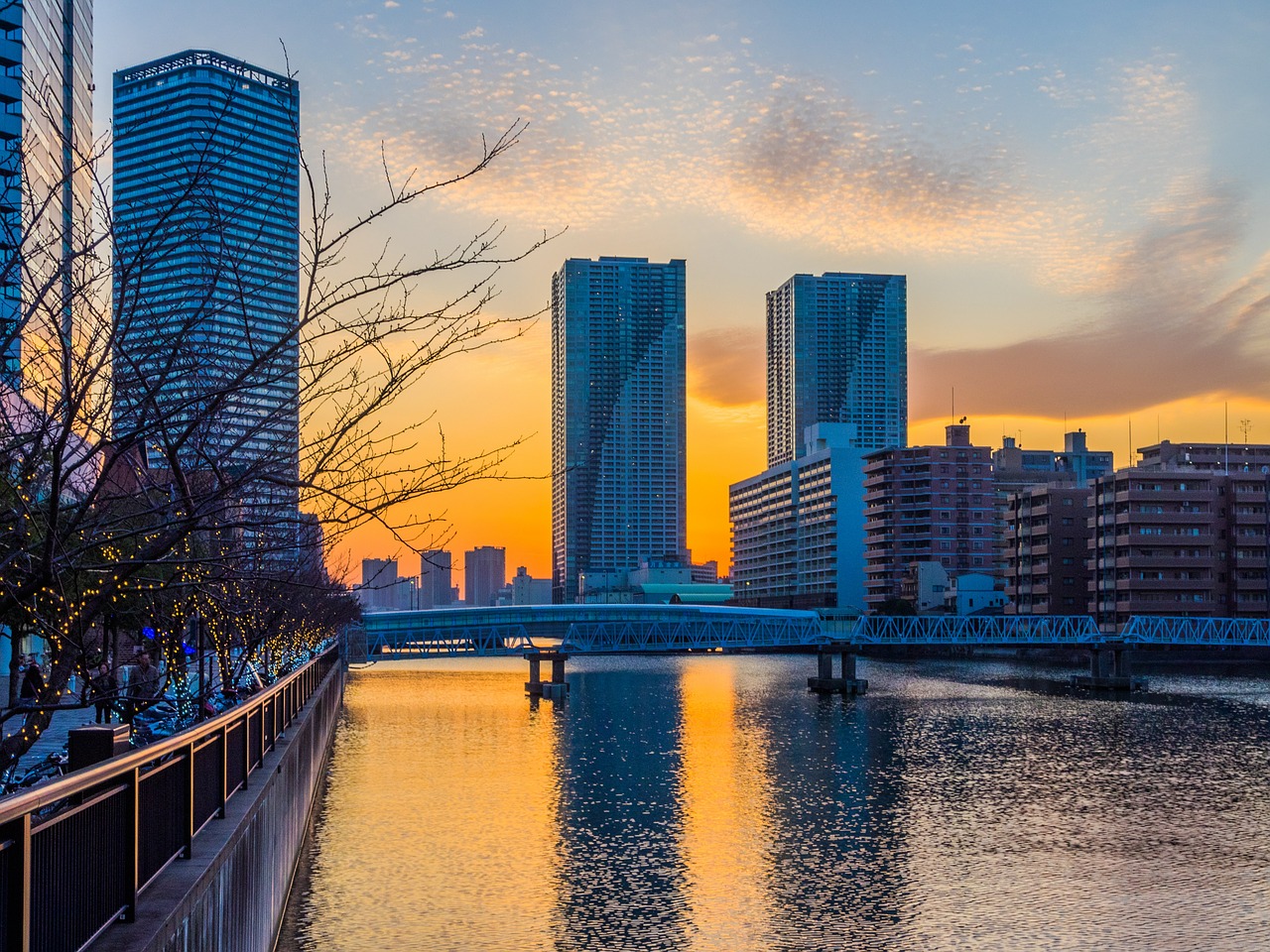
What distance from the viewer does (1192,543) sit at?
138 meters

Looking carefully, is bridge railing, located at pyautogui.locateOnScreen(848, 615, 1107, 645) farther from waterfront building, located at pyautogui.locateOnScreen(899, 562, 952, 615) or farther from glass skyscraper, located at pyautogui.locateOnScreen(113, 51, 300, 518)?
glass skyscraper, located at pyautogui.locateOnScreen(113, 51, 300, 518)

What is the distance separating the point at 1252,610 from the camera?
135m

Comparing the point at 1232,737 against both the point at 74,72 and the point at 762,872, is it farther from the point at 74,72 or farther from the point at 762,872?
the point at 74,72

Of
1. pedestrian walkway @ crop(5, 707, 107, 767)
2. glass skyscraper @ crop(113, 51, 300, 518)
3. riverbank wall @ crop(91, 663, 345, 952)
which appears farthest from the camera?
pedestrian walkway @ crop(5, 707, 107, 767)

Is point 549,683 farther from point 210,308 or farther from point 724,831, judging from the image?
point 210,308

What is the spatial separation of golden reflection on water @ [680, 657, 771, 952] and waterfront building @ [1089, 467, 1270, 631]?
253 feet

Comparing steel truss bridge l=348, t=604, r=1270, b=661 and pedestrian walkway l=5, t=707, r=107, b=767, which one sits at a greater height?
pedestrian walkway l=5, t=707, r=107, b=767

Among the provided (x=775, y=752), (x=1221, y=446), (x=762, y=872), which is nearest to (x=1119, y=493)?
(x=1221, y=446)

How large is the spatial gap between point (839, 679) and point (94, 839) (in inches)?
3836

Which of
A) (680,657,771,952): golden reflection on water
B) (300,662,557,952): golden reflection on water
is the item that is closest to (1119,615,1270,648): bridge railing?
(680,657,771,952): golden reflection on water

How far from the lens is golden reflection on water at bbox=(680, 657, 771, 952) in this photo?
26.8 m

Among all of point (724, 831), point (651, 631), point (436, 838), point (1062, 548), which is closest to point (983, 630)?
point (1062, 548)

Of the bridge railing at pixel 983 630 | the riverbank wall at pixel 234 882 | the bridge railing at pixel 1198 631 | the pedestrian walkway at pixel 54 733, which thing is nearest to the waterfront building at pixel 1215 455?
the bridge railing at pixel 983 630

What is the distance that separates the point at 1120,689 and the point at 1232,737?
127ft
